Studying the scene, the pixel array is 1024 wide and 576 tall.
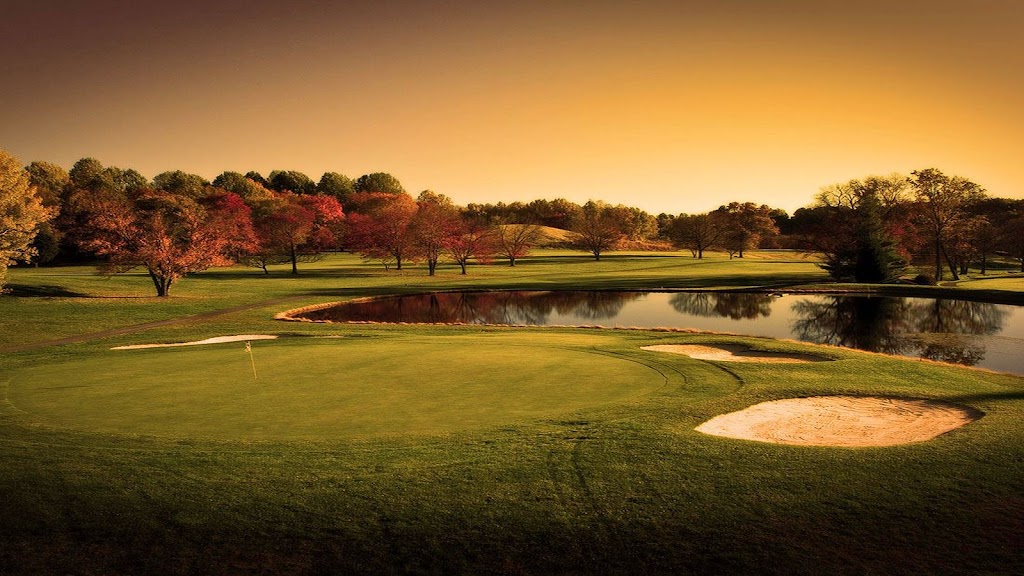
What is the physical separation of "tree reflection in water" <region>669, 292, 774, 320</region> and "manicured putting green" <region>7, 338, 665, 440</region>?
25.3 m

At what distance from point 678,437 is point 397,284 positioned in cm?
5296

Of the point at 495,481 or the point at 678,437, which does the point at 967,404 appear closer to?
the point at 678,437

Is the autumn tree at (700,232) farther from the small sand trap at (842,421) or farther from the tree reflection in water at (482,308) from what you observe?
the small sand trap at (842,421)

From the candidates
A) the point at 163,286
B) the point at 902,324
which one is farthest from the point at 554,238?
the point at 902,324

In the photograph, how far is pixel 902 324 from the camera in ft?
117

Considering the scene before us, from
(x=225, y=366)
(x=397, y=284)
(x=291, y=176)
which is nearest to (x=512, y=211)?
(x=291, y=176)

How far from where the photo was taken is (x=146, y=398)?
13984mm

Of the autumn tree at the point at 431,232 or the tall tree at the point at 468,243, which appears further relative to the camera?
the tall tree at the point at 468,243

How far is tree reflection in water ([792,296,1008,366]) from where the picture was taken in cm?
2753

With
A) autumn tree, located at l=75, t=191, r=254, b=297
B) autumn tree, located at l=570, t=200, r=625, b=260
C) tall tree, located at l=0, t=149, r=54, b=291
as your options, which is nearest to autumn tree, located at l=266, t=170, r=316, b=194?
autumn tree, located at l=570, t=200, r=625, b=260

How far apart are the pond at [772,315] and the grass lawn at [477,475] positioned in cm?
1268

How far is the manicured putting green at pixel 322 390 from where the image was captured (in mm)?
11805

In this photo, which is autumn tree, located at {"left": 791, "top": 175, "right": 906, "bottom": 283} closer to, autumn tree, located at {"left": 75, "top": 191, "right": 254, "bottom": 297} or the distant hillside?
autumn tree, located at {"left": 75, "top": 191, "right": 254, "bottom": 297}

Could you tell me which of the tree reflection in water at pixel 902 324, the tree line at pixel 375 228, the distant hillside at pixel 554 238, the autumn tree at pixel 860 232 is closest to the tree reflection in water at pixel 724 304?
the tree reflection in water at pixel 902 324
